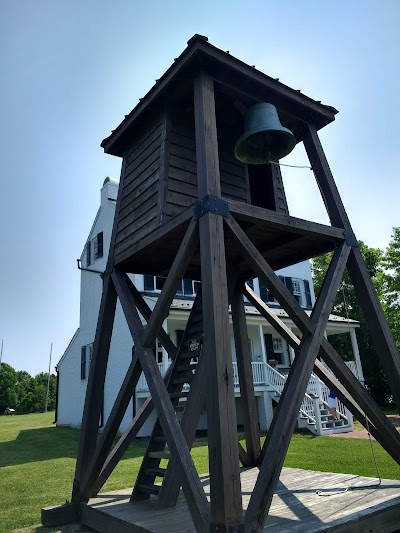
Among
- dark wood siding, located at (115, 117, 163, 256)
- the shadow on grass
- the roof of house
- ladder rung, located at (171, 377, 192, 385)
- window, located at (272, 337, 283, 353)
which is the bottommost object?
the shadow on grass

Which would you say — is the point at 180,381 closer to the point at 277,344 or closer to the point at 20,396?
the point at 277,344

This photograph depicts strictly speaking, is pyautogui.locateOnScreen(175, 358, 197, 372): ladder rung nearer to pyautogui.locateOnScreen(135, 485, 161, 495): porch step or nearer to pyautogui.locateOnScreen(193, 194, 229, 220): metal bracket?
pyautogui.locateOnScreen(135, 485, 161, 495): porch step

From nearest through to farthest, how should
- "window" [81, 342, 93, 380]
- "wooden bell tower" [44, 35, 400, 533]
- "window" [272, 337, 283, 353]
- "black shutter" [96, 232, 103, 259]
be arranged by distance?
"wooden bell tower" [44, 35, 400, 533] → "window" [81, 342, 93, 380] → "black shutter" [96, 232, 103, 259] → "window" [272, 337, 283, 353]

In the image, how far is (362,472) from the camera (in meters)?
7.07

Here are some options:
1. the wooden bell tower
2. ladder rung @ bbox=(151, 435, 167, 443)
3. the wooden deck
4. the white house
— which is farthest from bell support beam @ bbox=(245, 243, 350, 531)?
the white house

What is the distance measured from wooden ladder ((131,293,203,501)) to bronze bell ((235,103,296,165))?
2.11 metres

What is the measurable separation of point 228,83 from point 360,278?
2.75 meters

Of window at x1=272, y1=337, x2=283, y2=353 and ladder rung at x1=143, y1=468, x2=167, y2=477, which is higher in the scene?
window at x1=272, y1=337, x2=283, y2=353

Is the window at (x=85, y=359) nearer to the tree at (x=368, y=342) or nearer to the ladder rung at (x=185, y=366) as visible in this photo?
the ladder rung at (x=185, y=366)

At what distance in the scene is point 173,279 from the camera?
13.4 ft

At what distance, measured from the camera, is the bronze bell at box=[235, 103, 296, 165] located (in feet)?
14.9

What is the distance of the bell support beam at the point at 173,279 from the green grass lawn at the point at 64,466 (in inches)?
120

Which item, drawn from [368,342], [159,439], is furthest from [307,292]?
[159,439]

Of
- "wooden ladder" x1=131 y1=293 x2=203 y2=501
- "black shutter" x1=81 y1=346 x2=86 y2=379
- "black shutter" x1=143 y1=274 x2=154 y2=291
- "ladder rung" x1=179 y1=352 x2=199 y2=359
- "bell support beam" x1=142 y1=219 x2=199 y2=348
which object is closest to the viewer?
"bell support beam" x1=142 y1=219 x2=199 y2=348
